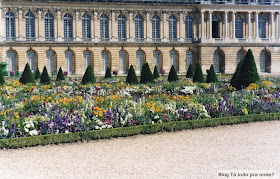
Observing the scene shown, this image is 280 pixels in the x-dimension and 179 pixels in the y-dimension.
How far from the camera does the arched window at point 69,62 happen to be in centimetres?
3909

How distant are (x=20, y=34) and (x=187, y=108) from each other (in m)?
28.4

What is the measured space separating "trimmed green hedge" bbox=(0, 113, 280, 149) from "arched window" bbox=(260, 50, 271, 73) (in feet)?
103

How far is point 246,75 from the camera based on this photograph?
61.4ft

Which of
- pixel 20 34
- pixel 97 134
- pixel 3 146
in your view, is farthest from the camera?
pixel 20 34

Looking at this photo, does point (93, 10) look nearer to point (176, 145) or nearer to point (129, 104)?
point (129, 104)

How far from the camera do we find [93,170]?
24.7ft

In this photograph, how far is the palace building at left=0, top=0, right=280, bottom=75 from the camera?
124 feet

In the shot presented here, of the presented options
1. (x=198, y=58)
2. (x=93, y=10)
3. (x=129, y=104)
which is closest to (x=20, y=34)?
(x=93, y=10)

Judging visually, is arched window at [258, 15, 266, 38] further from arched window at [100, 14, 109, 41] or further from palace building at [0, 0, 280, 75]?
arched window at [100, 14, 109, 41]

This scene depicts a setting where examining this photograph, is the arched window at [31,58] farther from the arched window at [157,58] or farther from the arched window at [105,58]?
the arched window at [157,58]

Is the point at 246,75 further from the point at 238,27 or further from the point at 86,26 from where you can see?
the point at 238,27

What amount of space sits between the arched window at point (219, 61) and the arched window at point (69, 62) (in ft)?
48.9

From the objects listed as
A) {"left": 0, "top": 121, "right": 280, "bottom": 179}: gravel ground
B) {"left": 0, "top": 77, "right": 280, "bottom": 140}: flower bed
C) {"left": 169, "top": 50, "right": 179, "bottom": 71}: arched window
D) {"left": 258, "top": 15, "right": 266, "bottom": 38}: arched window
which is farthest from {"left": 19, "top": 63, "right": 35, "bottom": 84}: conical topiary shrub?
{"left": 258, "top": 15, "right": 266, "bottom": 38}: arched window

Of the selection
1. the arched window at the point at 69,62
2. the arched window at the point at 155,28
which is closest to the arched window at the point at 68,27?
the arched window at the point at 69,62
